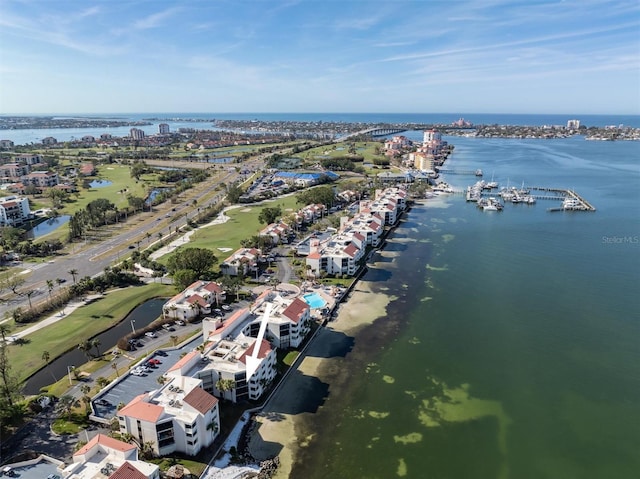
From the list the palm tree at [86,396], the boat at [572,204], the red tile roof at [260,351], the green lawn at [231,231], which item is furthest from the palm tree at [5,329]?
the boat at [572,204]

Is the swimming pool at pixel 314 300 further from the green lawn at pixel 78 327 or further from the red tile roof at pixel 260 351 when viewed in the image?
the green lawn at pixel 78 327

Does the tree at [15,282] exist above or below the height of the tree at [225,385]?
above

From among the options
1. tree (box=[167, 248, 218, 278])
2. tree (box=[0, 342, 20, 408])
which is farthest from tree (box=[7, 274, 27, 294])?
tree (box=[0, 342, 20, 408])

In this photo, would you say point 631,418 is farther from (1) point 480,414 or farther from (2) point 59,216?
(2) point 59,216

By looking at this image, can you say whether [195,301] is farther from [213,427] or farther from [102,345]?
[213,427]

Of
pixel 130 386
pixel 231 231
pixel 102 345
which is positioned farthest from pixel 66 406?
pixel 231 231

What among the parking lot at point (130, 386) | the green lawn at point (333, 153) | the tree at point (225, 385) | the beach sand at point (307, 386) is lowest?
the beach sand at point (307, 386)

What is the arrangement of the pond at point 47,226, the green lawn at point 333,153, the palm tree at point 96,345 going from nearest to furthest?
1. the palm tree at point 96,345
2. the pond at point 47,226
3. the green lawn at point 333,153
